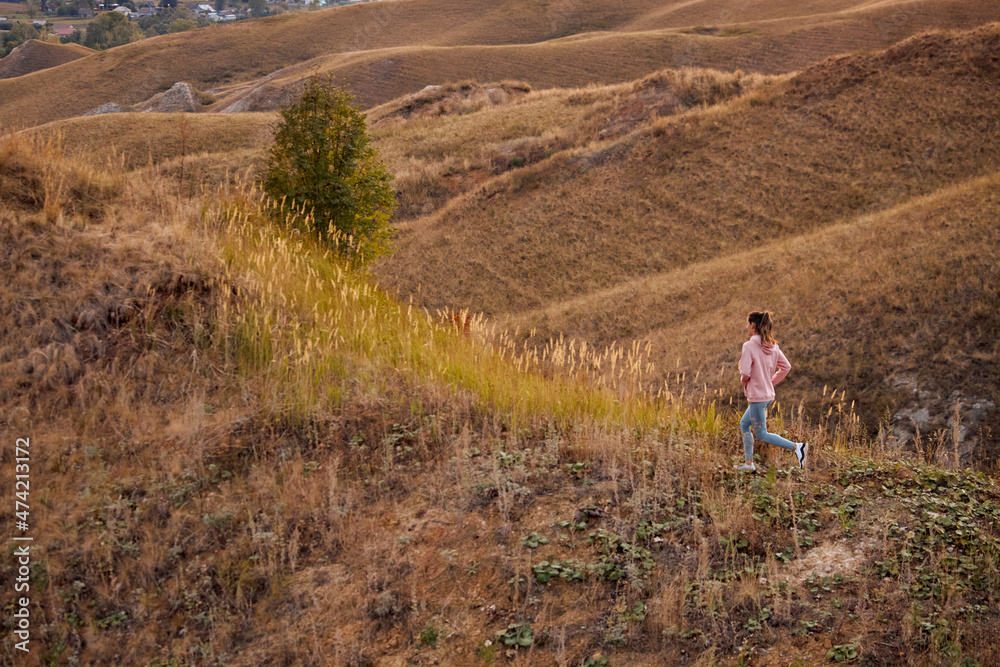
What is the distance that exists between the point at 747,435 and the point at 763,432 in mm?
197

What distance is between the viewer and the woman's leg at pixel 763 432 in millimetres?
5832

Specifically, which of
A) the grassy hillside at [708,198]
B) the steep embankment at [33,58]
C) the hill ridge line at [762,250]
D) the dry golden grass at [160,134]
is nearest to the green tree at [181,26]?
the steep embankment at [33,58]

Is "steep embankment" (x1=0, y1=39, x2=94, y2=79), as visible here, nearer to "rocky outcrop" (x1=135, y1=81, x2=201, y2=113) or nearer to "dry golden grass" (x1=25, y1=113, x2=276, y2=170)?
"rocky outcrop" (x1=135, y1=81, x2=201, y2=113)

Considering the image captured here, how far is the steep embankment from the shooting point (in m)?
83.9

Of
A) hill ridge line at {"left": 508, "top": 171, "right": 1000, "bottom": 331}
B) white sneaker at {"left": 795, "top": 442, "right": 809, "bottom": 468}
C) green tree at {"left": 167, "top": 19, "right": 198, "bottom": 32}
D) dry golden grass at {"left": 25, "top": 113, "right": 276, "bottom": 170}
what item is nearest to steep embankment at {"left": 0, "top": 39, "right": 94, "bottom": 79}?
green tree at {"left": 167, "top": 19, "right": 198, "bottom": 32}

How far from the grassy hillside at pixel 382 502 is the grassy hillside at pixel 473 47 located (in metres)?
51.4

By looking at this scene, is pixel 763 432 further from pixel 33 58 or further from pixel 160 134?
pixel 33 58

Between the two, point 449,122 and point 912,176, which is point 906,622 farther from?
point 449,122

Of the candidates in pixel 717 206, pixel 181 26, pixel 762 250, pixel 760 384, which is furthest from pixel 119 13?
pixel 760 384

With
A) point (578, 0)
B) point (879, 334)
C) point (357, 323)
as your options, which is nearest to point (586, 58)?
point (578, 0)

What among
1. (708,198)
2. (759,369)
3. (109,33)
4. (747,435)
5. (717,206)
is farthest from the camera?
(109,33)

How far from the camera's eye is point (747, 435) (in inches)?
232

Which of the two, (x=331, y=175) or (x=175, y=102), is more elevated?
(x=175, y=102)

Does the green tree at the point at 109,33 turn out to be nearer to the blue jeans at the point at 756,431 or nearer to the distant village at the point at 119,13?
the distant village at the point at 119,13
